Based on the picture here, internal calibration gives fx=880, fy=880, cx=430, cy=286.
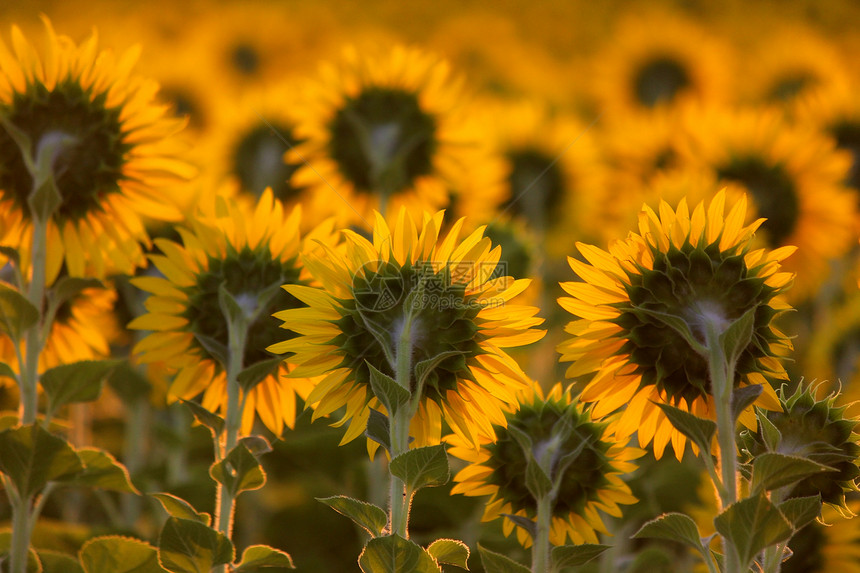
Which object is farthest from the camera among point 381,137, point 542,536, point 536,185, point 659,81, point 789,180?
point 659,81

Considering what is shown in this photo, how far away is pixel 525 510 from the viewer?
1435mm

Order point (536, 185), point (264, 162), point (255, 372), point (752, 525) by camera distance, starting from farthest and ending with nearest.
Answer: point (536, 185), point (264, 162), point (255, 372), point (752, 525)

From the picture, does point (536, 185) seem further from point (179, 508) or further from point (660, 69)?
point (179, 508)

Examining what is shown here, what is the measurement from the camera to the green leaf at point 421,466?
1143 mm

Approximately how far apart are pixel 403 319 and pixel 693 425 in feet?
1.40

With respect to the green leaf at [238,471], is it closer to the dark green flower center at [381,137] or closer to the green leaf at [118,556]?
the green leaf at [118,556]

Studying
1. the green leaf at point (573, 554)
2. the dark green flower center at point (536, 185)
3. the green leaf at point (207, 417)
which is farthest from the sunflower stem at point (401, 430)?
the dark green flower center at point (536, 185)

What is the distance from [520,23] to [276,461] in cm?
691

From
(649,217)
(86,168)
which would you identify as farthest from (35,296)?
(649,217)

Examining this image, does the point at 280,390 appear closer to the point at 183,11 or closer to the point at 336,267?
the point at 336,267

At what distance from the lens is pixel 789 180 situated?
3084 mm

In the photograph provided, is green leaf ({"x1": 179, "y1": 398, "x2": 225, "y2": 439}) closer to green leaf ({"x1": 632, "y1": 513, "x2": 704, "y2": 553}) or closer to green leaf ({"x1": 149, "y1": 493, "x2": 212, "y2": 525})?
green leaf ({"x1": 149, "y1": 493, "x2": 212, "y2": 525})

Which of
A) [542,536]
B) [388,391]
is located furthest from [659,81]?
[388,391]

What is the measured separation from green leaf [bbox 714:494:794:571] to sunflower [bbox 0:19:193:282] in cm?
119
